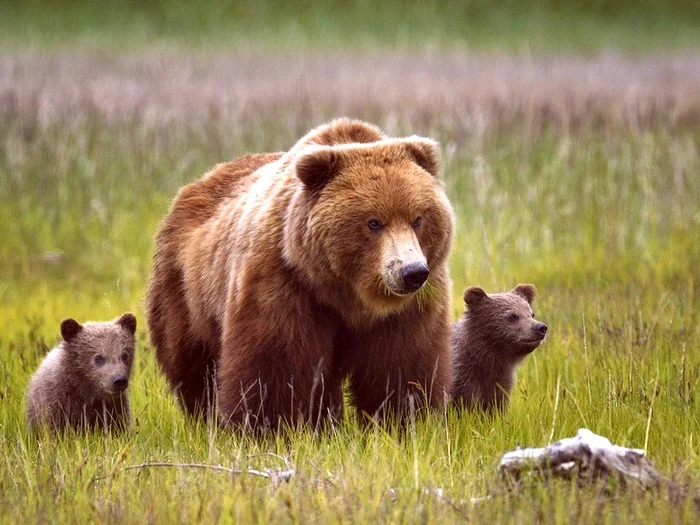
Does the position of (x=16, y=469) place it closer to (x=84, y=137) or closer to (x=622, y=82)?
(x=84, y=137)

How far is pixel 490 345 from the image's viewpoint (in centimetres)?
633

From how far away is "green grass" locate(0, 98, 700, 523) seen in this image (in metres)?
4.11

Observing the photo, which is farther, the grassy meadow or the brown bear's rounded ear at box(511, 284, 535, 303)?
the brown bear's rounded ear at box(511, 284, 535, 303)

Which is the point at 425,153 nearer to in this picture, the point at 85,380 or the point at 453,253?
the point at 85,380

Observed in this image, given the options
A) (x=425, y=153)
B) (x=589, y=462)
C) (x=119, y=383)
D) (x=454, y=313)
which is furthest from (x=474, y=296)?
(x=589, y=462)

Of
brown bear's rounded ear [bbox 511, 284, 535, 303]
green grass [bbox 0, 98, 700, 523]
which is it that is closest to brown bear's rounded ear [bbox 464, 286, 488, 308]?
brown bear's rounded ear [bbox 511, 284, 535, 303]

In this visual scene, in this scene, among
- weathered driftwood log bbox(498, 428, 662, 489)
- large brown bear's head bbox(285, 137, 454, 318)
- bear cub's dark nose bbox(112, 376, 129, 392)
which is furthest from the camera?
bear cub's dark nose bbox(112, 376, 129, 392)

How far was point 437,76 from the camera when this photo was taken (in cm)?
1970

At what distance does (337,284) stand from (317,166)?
1.86ft

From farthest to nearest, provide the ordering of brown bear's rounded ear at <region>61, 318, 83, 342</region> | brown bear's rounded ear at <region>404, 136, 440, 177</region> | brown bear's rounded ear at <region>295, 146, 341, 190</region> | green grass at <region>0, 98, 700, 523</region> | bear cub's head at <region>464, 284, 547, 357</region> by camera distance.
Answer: bear cub's head at <region>464, 284, 547, 357</region>
brown bear's rounded ear at <region>61, 318, 83, 342</region>
brown bear's rounded ear at <region>404, 136, 440, 177</region>
brown bear's rounded ear at <region>295, 146, 341, 190</region>
green grass at <region>0, 98, 700, 523</region>

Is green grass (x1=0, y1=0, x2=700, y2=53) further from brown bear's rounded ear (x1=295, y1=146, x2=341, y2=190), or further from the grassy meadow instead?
brown bear's rounded ear (x1=295, y1=146, x2=341, y2=190)

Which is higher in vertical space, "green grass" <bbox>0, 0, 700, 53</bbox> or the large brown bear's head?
"green grass" <bbox>0, 0, 700, 53</bbox>

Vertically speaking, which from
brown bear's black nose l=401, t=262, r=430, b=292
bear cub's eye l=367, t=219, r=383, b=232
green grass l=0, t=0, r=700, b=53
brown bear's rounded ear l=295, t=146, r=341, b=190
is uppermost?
green grass l=0, t=0, r=700, b=53

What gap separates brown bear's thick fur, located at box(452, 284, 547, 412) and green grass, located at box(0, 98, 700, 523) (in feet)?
0.67
